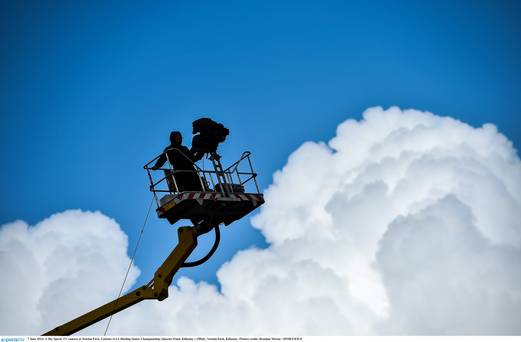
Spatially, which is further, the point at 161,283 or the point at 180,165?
the point at 161,283

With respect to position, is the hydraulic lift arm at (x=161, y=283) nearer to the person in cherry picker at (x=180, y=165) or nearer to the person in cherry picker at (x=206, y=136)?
the person in cherry picker at (x=180, y=165)

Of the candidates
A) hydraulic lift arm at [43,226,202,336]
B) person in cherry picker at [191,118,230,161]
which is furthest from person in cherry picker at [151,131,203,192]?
hydraulic lift arm at [43,226,202,336]

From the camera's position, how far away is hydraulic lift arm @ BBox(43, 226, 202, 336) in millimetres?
18703

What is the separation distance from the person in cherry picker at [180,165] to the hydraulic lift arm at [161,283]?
1376 mm

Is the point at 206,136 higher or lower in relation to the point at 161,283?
higher

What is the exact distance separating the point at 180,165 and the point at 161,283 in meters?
3.53

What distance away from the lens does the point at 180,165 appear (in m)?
18.3

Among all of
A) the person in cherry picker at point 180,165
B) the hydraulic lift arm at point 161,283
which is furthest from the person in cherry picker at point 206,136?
the hydraulic lift arm at point 161,283

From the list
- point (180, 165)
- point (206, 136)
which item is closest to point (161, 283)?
point (180, 165)

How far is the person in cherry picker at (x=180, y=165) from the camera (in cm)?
1803

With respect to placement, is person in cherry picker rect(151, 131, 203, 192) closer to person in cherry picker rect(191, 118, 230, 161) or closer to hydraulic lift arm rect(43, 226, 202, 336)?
person in cherry picker rect(191, 118, 230, 161)

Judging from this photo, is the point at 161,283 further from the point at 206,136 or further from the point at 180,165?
the point at 206,136

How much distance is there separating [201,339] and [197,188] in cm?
432

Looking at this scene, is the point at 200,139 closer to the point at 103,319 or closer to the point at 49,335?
the point at 103,319
